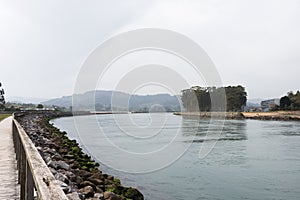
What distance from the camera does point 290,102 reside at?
253ft

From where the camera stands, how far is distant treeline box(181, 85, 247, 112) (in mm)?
84750

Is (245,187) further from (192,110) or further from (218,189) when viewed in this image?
(192,110)

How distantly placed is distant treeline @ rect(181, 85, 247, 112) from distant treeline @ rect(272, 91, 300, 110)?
914 cm

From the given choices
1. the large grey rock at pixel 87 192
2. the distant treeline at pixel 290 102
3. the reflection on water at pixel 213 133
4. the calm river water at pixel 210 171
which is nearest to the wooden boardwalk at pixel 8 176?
the large grey rock at pixel 87 192

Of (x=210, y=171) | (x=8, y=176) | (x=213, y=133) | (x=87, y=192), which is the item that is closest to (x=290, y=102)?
(x=213, y=133)

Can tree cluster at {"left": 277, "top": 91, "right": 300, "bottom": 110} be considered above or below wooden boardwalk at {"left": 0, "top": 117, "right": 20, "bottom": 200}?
above

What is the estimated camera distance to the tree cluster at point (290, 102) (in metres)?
73.5

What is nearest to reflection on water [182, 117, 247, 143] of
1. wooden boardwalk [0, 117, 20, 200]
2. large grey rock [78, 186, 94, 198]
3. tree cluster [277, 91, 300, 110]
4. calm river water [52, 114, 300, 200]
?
calm river water [52, 114, 300, 200]

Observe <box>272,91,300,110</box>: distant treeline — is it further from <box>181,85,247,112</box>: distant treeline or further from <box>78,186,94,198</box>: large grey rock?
<box>78,186,94,198</box>: large grey rock

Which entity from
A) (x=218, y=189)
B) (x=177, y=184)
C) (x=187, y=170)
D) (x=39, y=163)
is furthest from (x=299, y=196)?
(x=39, y=163)

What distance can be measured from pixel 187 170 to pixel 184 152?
17.1 feet

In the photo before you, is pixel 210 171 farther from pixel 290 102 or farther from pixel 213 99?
pixel 213 99

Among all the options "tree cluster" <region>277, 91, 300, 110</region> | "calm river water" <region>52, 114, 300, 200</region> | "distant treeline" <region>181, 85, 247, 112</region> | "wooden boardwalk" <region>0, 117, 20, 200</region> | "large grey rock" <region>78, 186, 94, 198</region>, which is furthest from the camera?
"distant treeline" <region>181, 85, 247, 112</region>

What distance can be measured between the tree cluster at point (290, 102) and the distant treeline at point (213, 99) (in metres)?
9.93
